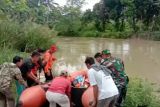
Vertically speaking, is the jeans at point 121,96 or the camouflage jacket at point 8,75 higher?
the camouflage jacket at point 8,75

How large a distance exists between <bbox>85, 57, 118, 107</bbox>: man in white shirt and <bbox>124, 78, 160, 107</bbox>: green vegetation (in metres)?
1.84

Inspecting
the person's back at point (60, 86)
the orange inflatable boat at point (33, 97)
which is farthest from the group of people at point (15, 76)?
the person's back at point (60, 86)

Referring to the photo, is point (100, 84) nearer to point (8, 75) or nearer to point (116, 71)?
point (116, 71)

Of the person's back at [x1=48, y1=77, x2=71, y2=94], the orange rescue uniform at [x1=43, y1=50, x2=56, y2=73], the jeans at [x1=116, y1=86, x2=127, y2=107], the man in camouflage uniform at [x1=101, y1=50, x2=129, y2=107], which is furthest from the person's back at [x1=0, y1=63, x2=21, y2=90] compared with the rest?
the orange rescue uniform at [x1=43, y1=50, x2=56, y2=73]

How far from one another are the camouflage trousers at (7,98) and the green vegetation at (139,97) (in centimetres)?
235

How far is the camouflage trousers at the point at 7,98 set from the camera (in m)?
6.45

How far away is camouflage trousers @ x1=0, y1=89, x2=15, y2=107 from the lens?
21.2ft

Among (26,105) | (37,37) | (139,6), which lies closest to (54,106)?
(26,105)

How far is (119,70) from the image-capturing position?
6754 mm

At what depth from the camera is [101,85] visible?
5645 millimetres

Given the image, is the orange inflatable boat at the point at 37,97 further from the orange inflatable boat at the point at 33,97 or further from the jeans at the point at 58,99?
the jeans at the point at 58,99

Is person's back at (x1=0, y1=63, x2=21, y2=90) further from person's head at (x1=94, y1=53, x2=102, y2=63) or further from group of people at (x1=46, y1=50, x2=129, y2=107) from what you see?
person's head at (x1=94, y1=53, x2=102, y2=63)

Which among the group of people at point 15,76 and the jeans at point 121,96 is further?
the jeans at point 121,96

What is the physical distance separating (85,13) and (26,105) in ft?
139
